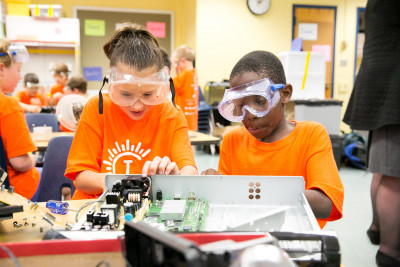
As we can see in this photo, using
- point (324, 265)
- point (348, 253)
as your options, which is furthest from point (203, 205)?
point (348, 253)

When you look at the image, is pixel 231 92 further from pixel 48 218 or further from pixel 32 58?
pixel 32 58

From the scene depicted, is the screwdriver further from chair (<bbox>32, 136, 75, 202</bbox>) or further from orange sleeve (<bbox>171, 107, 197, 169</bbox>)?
chair (<bbox>32, 136, 75, 202</bbox>)

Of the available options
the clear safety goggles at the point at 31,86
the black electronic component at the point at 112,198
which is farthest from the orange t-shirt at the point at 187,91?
the black electronic component at the point at 112,198

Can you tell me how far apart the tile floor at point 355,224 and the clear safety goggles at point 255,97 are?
60cm

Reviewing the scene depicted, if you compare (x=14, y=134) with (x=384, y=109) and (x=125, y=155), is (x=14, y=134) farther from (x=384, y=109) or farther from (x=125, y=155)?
(x=384, y=109)

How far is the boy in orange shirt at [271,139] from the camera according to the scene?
4.08 feet

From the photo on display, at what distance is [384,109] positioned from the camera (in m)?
1.91

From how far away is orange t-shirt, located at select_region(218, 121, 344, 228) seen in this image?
123 centimetres

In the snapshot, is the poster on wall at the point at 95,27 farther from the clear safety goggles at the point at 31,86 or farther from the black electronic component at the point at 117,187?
the black electronic component at the point at 117,187

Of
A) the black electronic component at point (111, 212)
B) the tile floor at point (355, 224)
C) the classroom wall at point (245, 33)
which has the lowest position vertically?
the tile floor at point (355, 224)

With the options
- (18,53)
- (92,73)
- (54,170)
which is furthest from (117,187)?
(92,73)

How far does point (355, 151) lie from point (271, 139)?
414cm

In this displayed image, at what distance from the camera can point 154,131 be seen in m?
1.57

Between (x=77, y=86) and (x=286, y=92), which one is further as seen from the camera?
(x=77, y=86)
